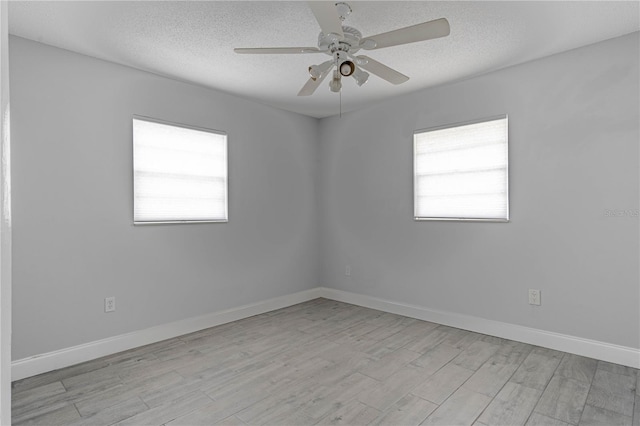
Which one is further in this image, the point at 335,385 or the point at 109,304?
the point at 109,304

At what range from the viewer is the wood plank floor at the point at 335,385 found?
219cm

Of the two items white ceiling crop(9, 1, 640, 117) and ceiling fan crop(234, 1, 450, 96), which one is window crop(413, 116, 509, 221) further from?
ceiling fan crop(234, 1, 450, 96)

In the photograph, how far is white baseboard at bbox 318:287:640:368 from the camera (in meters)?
2.83

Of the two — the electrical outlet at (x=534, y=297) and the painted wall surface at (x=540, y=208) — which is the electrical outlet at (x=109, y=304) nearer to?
the painted wall surface at (x=540, y=208)

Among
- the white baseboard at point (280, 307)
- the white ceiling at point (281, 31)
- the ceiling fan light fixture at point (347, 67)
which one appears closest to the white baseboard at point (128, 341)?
the white baseboard at point (280, 307)

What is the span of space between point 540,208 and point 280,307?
310 centimetres

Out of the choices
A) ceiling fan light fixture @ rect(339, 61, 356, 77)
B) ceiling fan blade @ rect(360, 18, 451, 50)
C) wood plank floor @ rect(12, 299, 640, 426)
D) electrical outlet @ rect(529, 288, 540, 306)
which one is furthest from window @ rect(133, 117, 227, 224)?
electrical outlet @ rect(529, 288, 540, 306)

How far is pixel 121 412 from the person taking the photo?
224 cm

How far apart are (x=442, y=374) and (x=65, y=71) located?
3851mm

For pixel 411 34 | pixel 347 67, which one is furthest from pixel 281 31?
pixel 411 34

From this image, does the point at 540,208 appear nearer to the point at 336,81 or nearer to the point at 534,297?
the point at 534,297

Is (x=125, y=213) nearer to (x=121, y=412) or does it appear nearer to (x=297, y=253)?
(x=121, y=412)

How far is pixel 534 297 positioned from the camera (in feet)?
10.7

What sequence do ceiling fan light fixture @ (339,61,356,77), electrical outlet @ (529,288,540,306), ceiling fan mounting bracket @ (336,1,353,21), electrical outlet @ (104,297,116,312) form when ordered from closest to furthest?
ceiling fan light fixture @ (339,61,356,77), ceiling fan mounting bracket @ (336,1,353,21), electrical outlet @ (104,297,116,312), electrical outlet @ (529,288,540,306)
